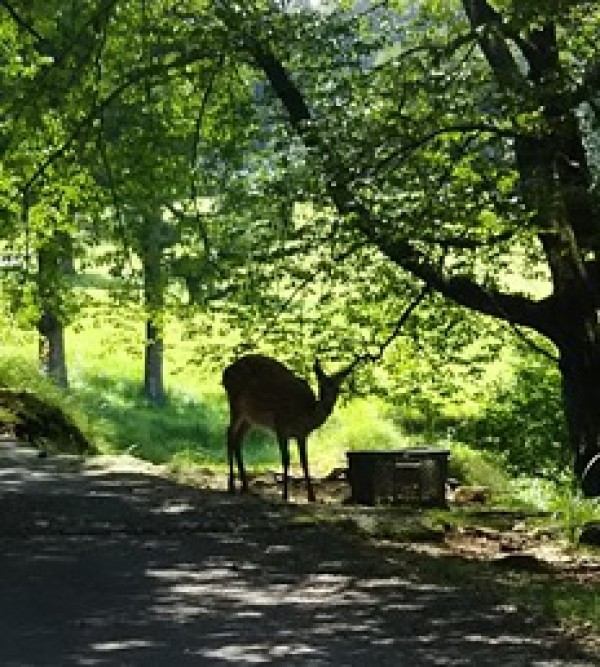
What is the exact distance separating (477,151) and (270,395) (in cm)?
355

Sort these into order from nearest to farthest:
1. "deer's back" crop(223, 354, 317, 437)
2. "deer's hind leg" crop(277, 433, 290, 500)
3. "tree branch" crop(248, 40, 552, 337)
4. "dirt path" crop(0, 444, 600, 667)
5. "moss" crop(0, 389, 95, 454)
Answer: "dirt path" crop(0, 444, 600, 667) < "deer's hind leg" crop(277, 433, 290, 500) < "deer's back" crop(223, 354, 317, 437) < "tree branch" crop(248, 40, 552, 337) < "moss" crop(0, 389, 95, 454)

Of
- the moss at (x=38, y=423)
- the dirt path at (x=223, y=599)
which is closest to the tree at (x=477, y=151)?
the dirt path at (x=223, y=599)

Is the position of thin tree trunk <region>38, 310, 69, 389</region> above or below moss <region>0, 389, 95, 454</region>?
above

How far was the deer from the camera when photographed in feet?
44.0

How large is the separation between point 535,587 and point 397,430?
23.8 meters

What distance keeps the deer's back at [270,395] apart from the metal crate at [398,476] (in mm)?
1296

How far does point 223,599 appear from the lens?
7.98m

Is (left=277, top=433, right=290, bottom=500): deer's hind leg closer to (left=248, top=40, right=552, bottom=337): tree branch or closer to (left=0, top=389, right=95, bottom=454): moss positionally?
(left=248, top=40, right=552, bottom=337): tree branch

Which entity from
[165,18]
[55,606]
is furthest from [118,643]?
[165,18]

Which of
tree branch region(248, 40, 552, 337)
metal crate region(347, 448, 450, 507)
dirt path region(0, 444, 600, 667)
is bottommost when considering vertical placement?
dirt path region(0, 444, 600, 667)

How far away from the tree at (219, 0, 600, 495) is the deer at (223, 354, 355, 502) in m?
1.69

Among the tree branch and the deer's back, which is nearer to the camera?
the deer's back

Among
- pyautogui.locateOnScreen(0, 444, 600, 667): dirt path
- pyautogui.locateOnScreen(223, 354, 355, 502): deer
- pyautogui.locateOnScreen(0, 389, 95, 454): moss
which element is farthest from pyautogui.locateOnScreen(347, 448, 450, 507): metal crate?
pyautogui.locateOnScreen(0, 389, 95, 454): moss

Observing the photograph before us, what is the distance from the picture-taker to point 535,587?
8.83 meters
